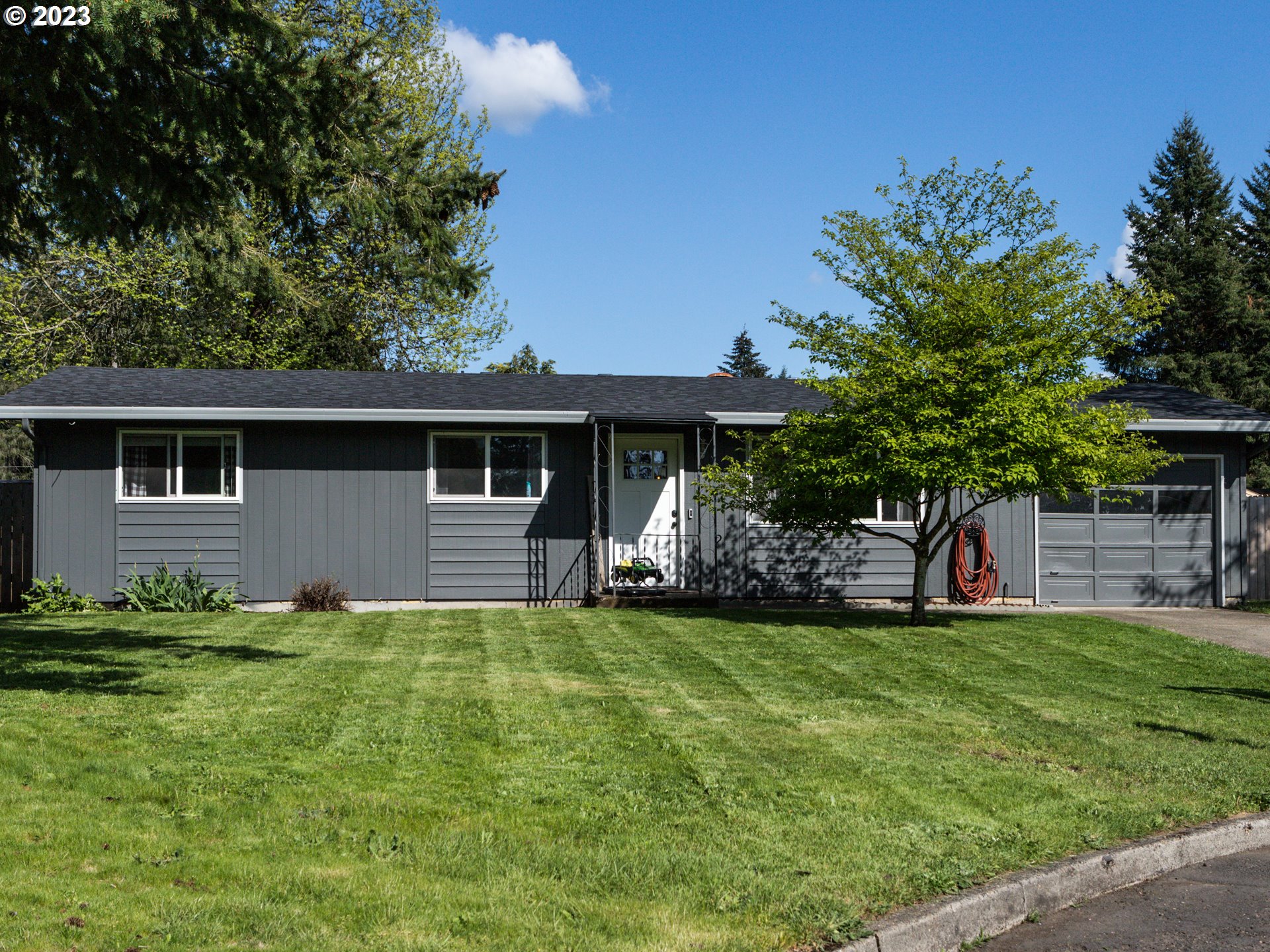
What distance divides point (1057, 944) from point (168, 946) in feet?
10.7

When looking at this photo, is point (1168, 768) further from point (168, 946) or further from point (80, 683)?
point (80, 683)

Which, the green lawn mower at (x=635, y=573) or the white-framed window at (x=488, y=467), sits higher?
the white-framed window at (x=488, y=467)

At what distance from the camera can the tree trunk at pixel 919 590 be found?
13.4 m

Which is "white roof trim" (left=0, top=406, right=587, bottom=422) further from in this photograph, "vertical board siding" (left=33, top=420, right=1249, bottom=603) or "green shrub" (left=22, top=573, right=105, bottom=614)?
"green shrub" (left=22, top=573, right=105, bottom=614)

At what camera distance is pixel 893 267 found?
13070 millimetres

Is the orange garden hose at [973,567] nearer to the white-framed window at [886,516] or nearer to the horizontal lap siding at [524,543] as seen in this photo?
the white-framed window at [886,516]

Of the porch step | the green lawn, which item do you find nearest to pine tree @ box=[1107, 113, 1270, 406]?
the porch step

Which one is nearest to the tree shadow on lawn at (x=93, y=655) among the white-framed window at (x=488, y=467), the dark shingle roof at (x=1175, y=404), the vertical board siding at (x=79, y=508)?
the vertical board siding at (x=79, y=508)

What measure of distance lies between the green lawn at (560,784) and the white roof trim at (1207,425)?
6.01 meters

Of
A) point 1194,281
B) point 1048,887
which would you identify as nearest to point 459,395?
point 1048,887

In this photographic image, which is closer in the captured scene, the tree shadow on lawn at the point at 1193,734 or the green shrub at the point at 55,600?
the tree shadow on lawn at the point at 1193,734

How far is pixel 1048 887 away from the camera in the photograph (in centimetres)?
460

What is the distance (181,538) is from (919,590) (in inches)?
395

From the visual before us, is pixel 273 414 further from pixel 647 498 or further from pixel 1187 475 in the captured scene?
pixel 1187 475
